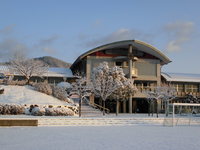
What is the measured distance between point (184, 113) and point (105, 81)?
9045 mm

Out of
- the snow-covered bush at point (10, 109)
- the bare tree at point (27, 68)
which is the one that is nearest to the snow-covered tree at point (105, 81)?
the snow-covered bush at point (10, 109)

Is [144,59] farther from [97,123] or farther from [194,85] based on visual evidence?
[97,123]

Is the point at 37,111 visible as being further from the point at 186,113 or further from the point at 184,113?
the point at 186,113

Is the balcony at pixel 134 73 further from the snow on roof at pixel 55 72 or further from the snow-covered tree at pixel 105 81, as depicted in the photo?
the snow on roof at pixel 55 72

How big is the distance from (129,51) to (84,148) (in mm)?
31763

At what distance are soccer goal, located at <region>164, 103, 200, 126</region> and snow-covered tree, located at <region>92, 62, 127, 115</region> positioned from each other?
6.96 meters

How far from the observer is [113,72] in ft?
109

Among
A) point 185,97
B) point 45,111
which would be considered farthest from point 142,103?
point 45,111

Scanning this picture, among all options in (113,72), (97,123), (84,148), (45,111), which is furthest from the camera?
(113,72)

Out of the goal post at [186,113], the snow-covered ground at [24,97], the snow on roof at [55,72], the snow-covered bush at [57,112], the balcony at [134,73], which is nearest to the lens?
the snow-covered bush at [57,112]

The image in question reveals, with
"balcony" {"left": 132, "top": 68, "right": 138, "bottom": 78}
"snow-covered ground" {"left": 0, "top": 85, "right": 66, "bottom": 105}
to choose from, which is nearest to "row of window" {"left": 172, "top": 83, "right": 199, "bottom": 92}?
"balcony" {"left": 132, "top": 68, "right": 138, "bottom": 78}

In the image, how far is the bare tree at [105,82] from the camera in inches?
1273

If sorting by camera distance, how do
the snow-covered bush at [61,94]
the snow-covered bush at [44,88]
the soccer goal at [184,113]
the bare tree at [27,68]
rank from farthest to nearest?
1. the bare tree at [27,68]
2. the snow-covered bush at [44,88]
3. the snow-covered bush at [61,94]
4. the soccer goal at [184,113]

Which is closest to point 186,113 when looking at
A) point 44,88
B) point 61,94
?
point 61,94
